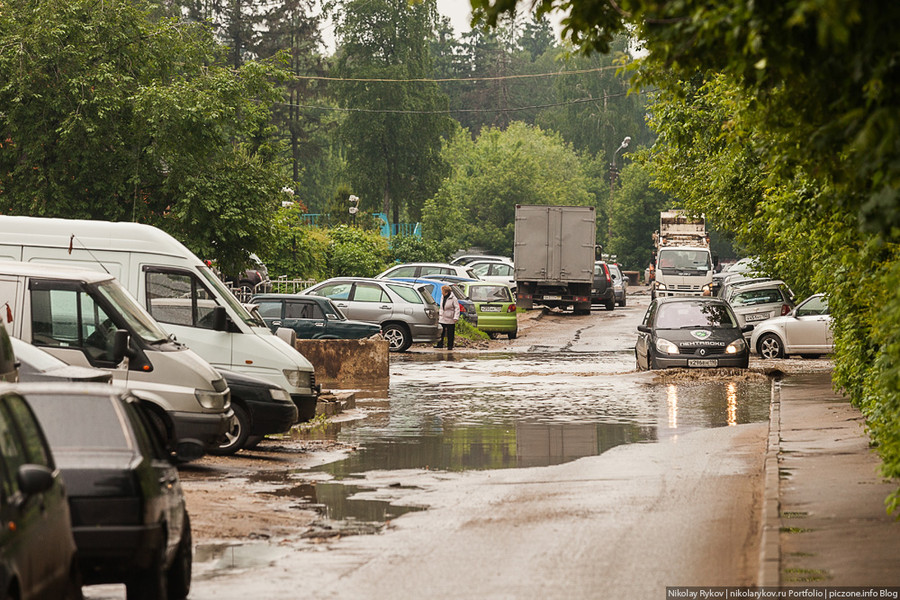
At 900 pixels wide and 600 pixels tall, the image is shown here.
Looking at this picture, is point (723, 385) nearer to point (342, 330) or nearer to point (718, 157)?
point (718, 157)

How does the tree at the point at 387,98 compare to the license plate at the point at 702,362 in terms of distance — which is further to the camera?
the tree at the point at 387,98

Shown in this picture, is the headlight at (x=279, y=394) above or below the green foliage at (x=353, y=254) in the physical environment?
below

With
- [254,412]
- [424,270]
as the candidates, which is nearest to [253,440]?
[254,412]

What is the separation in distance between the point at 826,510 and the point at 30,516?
6.44m

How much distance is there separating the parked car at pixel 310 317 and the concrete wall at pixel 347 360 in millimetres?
1666

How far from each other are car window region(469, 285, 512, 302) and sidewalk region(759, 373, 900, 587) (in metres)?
20.6

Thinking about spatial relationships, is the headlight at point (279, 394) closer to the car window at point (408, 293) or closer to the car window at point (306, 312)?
Result: the car window at point (306, 312)

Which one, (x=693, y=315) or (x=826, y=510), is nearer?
(x=826, y=510)

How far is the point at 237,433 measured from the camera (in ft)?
47.1

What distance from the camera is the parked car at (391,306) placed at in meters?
30.7

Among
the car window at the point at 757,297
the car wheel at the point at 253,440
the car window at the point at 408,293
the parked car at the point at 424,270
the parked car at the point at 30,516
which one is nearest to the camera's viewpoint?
the parked car at the point at 30,516

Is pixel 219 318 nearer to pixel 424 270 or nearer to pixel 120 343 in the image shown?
pixel 120 343

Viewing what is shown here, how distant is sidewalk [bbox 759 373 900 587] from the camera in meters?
7.92

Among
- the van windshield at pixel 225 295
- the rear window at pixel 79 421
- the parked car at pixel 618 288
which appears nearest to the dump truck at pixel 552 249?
the parked car at pixel 618 288
